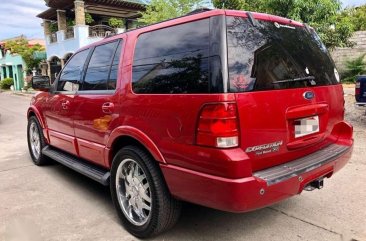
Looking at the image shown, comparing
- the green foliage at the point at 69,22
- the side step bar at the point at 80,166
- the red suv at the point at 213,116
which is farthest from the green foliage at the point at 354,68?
the green foliage at the point at 69,22

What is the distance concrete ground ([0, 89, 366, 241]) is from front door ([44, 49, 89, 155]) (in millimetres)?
604

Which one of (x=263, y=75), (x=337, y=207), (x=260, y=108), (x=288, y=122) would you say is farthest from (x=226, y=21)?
(x=337, y=207)

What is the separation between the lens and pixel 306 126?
3057 mm

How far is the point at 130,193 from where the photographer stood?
3.46m

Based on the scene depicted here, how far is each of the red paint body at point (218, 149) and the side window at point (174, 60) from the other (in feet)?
0.23

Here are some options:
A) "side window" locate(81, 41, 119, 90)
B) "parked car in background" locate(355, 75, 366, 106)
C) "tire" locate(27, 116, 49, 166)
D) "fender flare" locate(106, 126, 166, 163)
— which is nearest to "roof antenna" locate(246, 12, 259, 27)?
"fender flare" locate(106, 126, 166, 163)

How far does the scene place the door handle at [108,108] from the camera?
139 inches

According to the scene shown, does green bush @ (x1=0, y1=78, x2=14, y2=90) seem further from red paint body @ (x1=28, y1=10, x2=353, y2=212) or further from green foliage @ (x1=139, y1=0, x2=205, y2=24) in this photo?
red paint body @ (x1=28, y1=10, x2=353, y2=212)

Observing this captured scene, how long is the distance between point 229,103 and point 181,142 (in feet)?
1.62

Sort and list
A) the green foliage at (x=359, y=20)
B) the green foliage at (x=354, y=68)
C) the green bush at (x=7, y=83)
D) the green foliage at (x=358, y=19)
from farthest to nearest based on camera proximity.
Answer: the green bush at (x=7, y=83), the green foliage at (x=359, y=20), the green foliage at (x=358, y=19), the green foliage at (x=354, y=68)

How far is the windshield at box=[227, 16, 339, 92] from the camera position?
104 inches

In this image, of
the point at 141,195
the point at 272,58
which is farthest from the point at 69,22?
the point at 272,58

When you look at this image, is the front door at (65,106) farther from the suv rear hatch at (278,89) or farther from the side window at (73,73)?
the suv rear hatch at (278,89)

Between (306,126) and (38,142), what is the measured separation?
4.34 metres
